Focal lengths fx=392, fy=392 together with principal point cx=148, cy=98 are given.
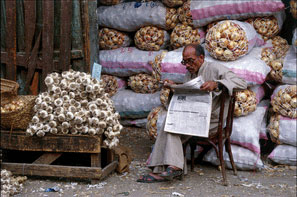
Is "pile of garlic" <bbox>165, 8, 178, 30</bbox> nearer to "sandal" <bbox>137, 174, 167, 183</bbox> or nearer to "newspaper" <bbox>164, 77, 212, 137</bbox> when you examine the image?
"newspaper" <bbox>164, 77, 212, 137</bbox>

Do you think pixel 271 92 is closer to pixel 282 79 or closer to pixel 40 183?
pixel 282 79

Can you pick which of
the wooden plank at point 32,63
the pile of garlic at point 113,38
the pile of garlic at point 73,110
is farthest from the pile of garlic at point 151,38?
the pile of garlic at point 73,110

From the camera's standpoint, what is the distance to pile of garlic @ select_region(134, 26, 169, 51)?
17.5 feet

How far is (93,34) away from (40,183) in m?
2.14

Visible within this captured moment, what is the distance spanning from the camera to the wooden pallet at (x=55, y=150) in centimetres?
368

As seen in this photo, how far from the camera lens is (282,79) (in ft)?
14.6

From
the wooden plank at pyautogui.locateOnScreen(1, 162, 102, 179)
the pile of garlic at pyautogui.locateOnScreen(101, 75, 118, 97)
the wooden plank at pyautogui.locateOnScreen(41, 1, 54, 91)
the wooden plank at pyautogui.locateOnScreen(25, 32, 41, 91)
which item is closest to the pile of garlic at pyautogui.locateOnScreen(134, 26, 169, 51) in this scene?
the pile of garlic at pyautogui.locateOnScreen(101, 75, 118, 97)

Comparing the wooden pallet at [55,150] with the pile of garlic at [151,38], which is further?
the pile of garlic at [151,38]

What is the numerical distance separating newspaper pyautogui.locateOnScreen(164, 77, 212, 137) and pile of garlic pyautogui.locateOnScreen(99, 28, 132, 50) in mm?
2218

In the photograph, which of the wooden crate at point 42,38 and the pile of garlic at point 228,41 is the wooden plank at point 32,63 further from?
the pile of garlic at point 228,41

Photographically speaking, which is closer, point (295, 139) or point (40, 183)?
point (40, 183)

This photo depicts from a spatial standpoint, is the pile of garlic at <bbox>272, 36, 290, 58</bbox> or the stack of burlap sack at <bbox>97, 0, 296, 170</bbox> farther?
the pile of garlic at <bbox>272, 36, 290, 58</bbox>

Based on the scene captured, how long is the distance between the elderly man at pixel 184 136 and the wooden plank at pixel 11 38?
2192mm

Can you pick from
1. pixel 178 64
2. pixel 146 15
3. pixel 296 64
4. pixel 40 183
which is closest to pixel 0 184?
pixel 40 183
